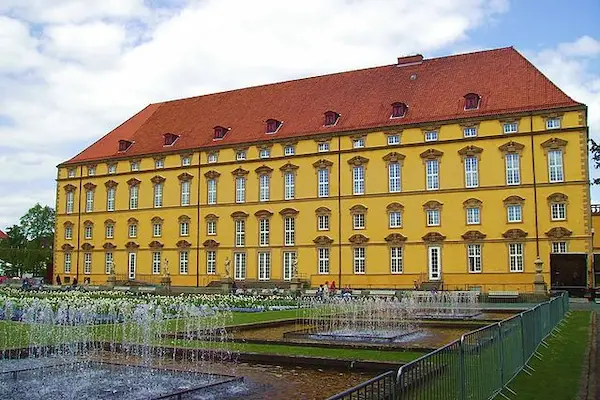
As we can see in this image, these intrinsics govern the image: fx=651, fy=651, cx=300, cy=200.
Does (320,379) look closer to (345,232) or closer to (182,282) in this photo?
(345,232)

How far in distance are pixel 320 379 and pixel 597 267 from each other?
4659 centimetres

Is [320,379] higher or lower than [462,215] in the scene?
lower

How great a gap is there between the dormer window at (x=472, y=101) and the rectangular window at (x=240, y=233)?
750 inches

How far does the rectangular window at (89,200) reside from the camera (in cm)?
5853

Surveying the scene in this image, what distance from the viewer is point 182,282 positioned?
5247 centimetres

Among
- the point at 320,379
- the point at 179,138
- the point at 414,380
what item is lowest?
the point at 320,379

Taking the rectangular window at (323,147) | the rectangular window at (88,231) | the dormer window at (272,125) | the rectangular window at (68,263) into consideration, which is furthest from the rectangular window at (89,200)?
the rectangular window at (323,147)

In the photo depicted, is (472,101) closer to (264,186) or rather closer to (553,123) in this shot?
(553,123)

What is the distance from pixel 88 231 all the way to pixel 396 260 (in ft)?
95.7

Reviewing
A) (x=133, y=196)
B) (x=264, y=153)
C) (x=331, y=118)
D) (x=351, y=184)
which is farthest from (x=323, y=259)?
(x=133, y=196)

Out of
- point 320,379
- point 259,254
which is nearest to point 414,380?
point 320,379

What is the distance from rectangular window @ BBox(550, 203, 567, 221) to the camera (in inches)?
1590

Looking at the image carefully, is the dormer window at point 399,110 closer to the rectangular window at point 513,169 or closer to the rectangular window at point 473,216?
the rectangular window at point 513,169

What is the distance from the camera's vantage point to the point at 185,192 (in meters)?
53.9
